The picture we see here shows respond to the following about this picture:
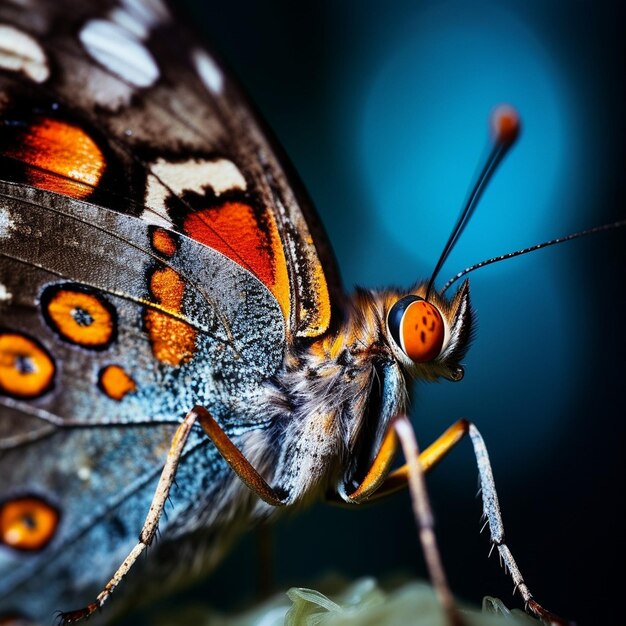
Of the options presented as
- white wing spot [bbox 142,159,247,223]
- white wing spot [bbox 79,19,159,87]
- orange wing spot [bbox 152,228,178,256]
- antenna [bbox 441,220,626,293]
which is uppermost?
white wing spot [bbox 79,19,159,87]

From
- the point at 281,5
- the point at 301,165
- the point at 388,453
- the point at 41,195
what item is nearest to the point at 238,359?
the point at 388,453

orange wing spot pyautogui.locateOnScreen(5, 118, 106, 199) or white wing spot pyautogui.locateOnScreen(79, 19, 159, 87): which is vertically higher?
white wing spot pyautogui.locateOnScreen(79, 19, 159, 87)

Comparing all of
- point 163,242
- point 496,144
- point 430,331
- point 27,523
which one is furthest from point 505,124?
point 27,523

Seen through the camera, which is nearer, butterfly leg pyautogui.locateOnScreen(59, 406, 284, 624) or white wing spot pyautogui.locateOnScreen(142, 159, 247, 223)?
butterfly leg pyautogui.locateOnScreen(59, 406, 284, 624)

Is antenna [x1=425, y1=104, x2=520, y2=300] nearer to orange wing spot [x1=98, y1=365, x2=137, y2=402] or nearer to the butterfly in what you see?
the butterfly

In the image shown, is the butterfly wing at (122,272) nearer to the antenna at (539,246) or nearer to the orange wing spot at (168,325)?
the orange wing spot at (168,325)

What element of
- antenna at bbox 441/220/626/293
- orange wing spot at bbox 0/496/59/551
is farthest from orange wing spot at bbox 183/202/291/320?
orange wing spot at bbox 0/496/59/551

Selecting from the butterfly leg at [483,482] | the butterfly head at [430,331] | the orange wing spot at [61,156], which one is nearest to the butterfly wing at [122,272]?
the orange wing spot at [61,156]
